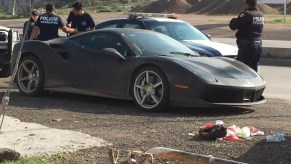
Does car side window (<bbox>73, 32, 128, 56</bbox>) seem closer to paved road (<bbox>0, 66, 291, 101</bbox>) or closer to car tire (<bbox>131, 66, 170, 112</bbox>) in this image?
car tire (<bbox>131, 66, 170, 112</bbox>)

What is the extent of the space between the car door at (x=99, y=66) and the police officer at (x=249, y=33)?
2398mm

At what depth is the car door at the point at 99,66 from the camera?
9562mm

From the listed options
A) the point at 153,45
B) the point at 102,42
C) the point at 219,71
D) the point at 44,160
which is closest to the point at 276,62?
the point at 153,45

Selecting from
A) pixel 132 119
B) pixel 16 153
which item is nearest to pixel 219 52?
pixel 132 119

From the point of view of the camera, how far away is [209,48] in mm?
12766

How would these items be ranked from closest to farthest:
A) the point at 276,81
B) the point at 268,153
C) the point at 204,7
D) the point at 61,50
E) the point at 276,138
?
the point at 268,153 → the point at 276,138 → the point at 61,50 → the point at 276,81 → the point at 204,7

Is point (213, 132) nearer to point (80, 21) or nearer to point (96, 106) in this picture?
point (96, 106)

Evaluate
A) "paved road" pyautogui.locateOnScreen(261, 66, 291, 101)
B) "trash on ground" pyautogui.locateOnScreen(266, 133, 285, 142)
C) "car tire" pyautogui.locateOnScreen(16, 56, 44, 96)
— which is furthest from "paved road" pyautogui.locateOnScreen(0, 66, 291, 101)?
"trash on ground" pyautogui.locateOnScreen(266, 133, 285, 142)

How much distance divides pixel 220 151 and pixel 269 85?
743cm

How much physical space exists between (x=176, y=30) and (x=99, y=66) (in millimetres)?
4277

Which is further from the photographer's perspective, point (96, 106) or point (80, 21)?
point (80, 21)

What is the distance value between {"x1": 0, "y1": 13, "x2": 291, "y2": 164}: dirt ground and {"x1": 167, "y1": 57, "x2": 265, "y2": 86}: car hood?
0.47 meters

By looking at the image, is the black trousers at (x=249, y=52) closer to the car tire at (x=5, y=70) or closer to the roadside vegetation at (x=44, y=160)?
the car tire at (x=5, y=70)

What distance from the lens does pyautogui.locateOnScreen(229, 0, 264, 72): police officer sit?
36.6 feet
